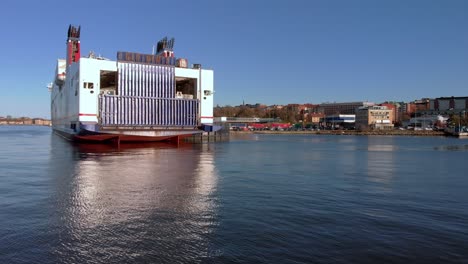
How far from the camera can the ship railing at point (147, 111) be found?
51.3 metres

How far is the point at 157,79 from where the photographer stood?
2136 inches

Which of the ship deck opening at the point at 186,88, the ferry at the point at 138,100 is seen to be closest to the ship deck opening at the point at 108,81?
the ferry at the point at 138,100

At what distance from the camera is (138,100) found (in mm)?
53312

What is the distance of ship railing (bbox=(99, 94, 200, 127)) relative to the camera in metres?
51.3

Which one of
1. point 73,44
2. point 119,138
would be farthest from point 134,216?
point 73,44

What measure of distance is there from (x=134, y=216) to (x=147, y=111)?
4278 centimetres

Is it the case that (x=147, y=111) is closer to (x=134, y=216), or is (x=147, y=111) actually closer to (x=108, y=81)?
(x=108, y=81)

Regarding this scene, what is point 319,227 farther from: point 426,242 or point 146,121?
point 146,121

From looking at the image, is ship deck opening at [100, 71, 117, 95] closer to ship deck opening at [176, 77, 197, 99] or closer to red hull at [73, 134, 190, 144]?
red hull at [73, 134, 190, 144]

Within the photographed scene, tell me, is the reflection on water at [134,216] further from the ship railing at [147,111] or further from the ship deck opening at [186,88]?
the ship deck opening at [186,88]

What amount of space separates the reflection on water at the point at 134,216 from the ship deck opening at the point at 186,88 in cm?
3753

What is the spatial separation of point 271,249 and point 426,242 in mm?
4015

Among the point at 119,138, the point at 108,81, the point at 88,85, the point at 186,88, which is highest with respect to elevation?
the point at 108,81

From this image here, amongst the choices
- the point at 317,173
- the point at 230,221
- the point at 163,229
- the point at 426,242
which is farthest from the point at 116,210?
the point at 317,173
